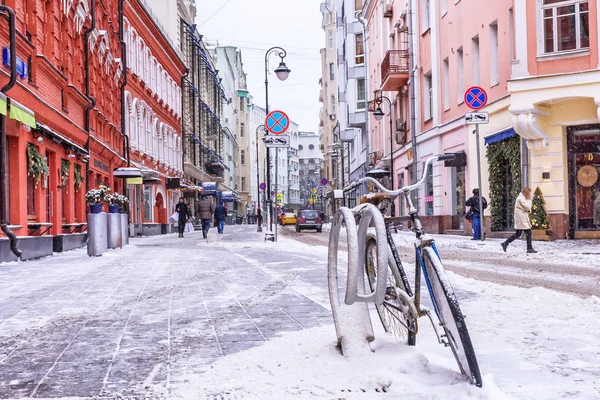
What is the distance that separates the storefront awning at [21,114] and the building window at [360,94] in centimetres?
3815

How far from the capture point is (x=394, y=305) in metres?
4.41

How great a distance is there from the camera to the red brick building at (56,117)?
15.5 m

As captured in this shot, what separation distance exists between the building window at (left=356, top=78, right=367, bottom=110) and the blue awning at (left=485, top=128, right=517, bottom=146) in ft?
94.5

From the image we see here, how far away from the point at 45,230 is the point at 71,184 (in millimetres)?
3819

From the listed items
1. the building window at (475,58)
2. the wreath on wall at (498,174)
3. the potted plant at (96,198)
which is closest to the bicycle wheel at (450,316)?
the potted plant at (96,198)

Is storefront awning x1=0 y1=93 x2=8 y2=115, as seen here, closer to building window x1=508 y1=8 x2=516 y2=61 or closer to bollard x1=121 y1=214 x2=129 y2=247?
bollard x1=121 y1=214 x2=129 y2=247

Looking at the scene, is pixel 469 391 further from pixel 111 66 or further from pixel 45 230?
pixel 111 66

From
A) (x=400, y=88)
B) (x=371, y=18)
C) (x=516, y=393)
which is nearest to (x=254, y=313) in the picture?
→ (x=516, y=393)

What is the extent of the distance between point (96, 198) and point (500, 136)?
1204cm

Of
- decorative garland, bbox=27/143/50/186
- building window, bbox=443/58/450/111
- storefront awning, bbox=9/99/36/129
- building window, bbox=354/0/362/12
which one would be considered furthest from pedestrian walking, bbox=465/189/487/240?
building window, bbox=354/0/362/12

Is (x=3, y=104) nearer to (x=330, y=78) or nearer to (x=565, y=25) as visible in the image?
(x=565, y=25)

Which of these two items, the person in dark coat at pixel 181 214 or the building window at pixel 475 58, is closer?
the building window at pixel 475 58

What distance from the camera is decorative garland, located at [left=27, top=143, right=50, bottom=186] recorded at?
16.3 metres

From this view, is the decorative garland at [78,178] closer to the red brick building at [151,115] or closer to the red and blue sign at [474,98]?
the red brick building at [151,115]
